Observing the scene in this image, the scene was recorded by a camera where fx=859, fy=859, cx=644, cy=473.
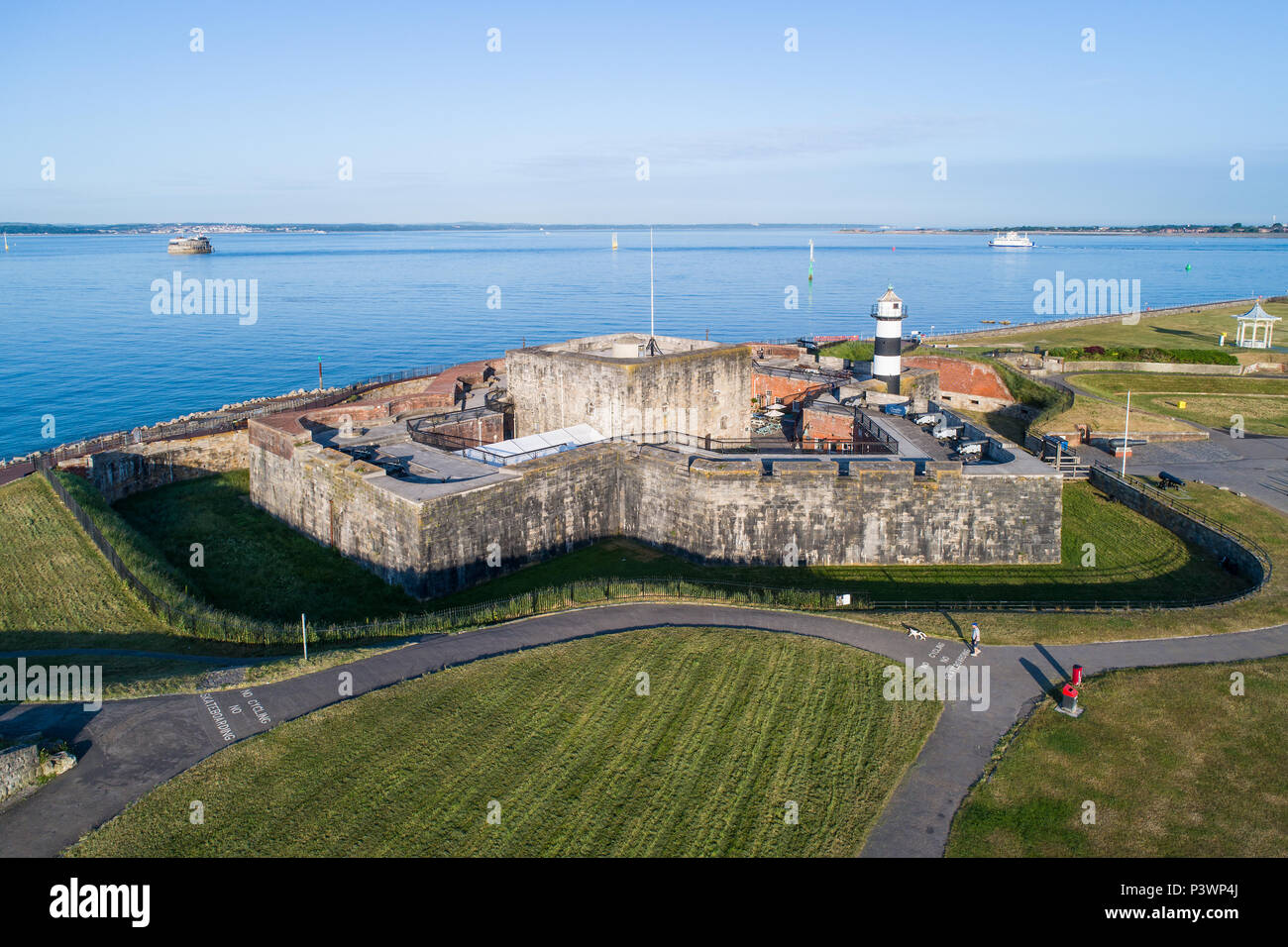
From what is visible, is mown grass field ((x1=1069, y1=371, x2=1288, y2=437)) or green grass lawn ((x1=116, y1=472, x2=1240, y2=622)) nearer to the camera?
green grass lawn ((x1=116, y1=472, x2=1240, y2=622))

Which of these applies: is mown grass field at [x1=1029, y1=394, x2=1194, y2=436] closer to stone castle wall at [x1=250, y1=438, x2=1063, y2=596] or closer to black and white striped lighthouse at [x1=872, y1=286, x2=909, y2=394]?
black and white striped lighthouse at [x1=872, y1=286, x2=909, y2=394]

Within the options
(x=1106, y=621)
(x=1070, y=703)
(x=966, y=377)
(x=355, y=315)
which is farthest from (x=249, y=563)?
(x=355, y=315)

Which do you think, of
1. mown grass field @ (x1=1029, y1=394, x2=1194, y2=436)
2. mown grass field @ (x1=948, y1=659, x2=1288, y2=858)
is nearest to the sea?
mown grass field @ (x1=1029, y1=394, x2=1194, y2=436)

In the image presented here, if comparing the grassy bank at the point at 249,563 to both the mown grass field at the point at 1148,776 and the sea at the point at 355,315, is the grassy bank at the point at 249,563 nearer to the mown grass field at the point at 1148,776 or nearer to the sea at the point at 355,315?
the mown grass field at the point at 1148,776

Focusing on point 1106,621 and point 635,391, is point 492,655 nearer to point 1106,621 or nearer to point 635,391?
point 635,391
